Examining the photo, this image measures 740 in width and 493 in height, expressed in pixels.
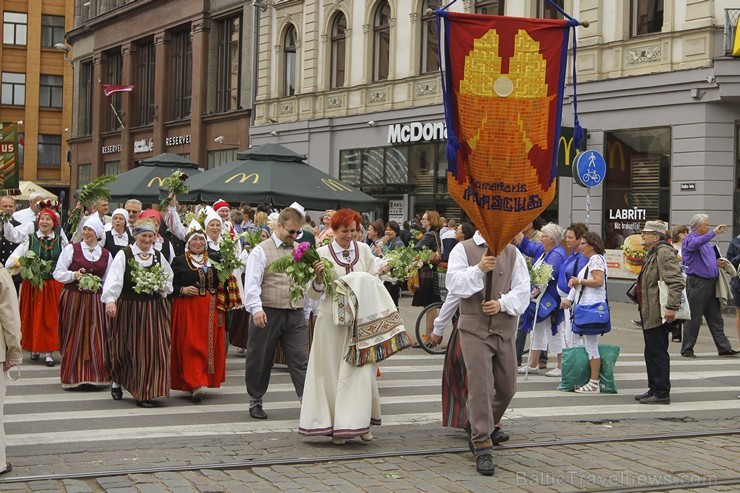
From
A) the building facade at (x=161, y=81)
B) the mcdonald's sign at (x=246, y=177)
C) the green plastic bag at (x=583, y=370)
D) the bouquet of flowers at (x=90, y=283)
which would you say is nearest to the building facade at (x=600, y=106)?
the building facade at (x=161, y=81)

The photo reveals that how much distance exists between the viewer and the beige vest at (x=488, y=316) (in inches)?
308

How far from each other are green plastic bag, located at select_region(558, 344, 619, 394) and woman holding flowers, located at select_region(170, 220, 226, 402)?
378 centimetres

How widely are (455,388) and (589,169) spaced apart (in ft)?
35.0

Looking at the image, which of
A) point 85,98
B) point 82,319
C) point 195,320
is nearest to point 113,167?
point 85,98

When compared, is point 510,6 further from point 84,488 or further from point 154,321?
point 84,488

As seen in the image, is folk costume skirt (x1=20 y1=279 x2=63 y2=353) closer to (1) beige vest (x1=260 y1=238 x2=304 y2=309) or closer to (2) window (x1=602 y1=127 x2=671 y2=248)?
(1) beige vest (x1=260 y1=238 x2=304 y2=309)

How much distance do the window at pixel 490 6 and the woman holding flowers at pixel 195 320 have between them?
18.8 metres

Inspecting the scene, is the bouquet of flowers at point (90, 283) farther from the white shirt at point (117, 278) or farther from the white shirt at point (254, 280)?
the white shirt at point (254, 280)

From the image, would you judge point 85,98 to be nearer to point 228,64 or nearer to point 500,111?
point 228,64

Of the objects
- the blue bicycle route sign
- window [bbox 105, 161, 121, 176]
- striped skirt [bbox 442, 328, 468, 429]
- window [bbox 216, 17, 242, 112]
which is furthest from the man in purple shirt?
window [bbox 105, 161, 121, 176]

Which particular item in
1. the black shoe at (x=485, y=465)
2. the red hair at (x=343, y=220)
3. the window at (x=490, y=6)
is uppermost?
the window at (x=490, y=6)

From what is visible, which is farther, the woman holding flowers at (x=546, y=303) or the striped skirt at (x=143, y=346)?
the woman holding flowers at (x=546, y=303)

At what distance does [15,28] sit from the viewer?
67000 mm

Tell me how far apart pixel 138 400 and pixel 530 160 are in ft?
15.1
